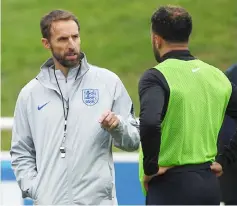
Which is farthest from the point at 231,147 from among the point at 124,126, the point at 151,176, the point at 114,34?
the point at 114,34

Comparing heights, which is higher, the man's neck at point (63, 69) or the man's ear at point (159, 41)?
the man's ear at point (159, 41)

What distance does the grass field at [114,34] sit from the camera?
47.1 feet

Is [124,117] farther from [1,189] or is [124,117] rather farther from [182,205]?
[1,189]

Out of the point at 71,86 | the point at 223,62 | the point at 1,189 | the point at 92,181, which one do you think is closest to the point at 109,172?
the point at 92,181

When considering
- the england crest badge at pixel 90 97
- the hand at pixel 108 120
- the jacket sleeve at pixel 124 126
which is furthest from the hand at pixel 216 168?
the england crest badge at pixel 90 97

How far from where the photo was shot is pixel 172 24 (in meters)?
6.22

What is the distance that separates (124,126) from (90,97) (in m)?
0.28

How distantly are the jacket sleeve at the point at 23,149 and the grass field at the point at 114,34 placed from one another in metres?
7.31

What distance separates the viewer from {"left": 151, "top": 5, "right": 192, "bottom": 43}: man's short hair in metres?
6.22

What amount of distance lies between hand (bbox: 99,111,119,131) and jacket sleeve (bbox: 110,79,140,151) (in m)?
0.06

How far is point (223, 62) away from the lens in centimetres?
1434

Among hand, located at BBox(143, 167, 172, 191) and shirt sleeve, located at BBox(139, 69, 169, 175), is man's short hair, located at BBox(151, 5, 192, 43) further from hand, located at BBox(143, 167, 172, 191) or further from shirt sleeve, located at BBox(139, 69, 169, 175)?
hand, located at BBox(143, 167, 172, 191)

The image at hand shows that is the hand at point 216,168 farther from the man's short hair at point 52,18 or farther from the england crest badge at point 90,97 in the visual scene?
the man's short hair at point 52,18

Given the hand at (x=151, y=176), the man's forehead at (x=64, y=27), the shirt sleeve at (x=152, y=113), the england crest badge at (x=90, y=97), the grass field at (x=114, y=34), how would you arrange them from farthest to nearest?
the grass field at (x=114, y=34) → the man's forehead at (x=64, y=27) → the england crest badge at (x=90, y=97) → the hand at (x=151, y=176) → the shirt sleeve at (x=152, y=113)
